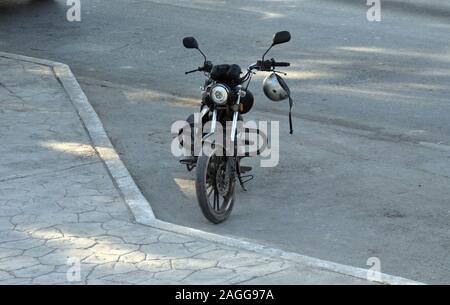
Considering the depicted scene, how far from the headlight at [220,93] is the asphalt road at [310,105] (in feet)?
3.31

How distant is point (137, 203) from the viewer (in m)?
8.27

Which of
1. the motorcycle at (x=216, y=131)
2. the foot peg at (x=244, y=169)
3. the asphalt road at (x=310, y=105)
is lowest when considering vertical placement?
the asphalt road at (x=310, y=105)

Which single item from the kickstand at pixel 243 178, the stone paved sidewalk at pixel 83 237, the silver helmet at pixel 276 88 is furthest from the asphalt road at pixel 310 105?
the silver helmet at pixel 276 88

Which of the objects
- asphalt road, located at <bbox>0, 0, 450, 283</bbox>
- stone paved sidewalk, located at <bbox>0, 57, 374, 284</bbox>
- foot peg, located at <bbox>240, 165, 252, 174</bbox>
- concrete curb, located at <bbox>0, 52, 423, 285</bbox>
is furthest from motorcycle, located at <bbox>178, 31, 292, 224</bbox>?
stone paved sidewalk, located at <bbox>0, 57, 374, 284</bbox>

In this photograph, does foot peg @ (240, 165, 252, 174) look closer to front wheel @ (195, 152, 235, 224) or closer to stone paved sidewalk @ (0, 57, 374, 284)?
front wheel @ (195, 152, 235, 224)

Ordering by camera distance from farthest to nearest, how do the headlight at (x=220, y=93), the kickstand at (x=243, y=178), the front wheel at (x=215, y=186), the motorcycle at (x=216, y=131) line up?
the kickstand at (x=243, y=178) → the headlight at (x=220, y=93) → the motorcycle at (x=216, y=131) → the front wheel at (x=215, y=186)

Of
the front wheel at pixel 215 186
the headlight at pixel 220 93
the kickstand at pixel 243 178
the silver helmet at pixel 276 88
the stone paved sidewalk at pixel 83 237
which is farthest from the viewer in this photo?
the kickstand at pixel 243 178

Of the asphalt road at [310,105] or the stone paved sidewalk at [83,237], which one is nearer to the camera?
the stone paved sidewalk at [83,237]

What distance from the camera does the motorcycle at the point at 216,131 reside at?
26.4ft

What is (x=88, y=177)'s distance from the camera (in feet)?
29.7

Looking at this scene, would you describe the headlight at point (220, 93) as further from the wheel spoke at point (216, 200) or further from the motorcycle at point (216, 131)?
the wheel spoke at point (216, 200)

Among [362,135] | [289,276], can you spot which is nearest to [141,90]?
[362,135]

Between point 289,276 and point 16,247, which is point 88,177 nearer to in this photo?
point 16,247
